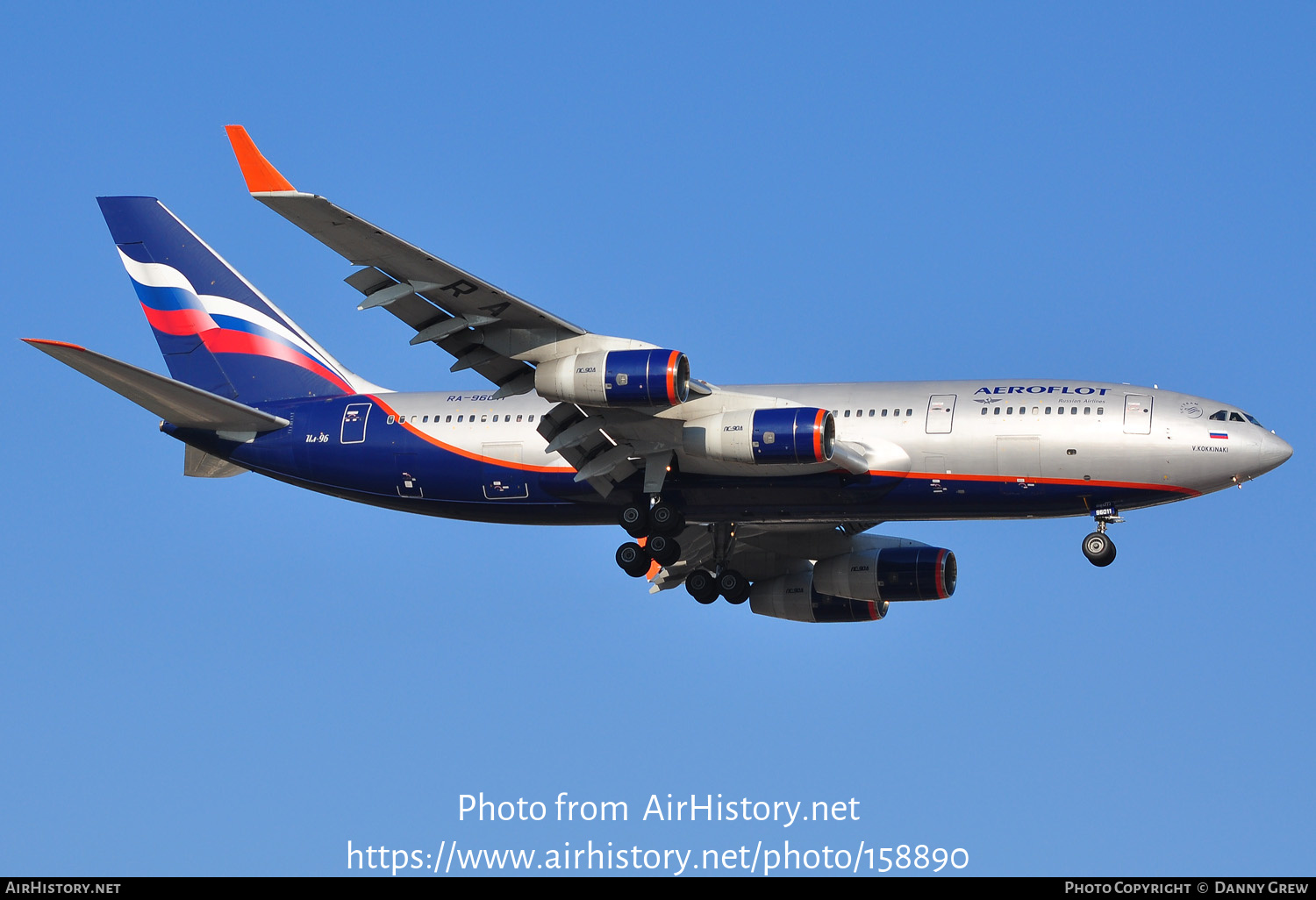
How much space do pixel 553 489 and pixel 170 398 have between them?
900 cm

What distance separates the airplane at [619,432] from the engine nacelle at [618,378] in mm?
46

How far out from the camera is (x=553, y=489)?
37406 mm

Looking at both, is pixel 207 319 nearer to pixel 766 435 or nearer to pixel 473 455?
pixel 473 455

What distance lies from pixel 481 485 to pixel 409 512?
266 cm

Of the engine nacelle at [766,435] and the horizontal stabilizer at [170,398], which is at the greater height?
the horizontal stabilizer at [170,398]

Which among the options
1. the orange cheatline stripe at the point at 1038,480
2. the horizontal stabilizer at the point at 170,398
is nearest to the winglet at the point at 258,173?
the horizontal stabilizer at the point at 170,398

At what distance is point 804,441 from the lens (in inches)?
1326

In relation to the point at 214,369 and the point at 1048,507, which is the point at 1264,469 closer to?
the point at 1048,507

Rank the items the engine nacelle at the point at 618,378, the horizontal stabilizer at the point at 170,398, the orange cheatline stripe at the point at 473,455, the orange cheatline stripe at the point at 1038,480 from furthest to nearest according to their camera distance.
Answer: the orange cheatline stripe at the point at 473,455
the horizontal stabilizer at the point at 170,398
the orange cheatline stripe at the point at 1038,480
the engine nacelle at the point at 618,378

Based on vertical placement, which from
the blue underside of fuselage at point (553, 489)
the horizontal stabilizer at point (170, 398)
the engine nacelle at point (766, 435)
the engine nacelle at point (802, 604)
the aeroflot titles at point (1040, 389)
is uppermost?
the aeroflot titles at point (1040, 389)

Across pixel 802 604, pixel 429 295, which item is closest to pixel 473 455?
pixel 429 295

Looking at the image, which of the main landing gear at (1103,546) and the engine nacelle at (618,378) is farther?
the main landing gear at (1103,546)

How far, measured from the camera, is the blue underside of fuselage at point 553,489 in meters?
35.2

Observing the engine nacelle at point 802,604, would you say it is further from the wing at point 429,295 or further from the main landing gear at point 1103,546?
the wing at point 429,295
